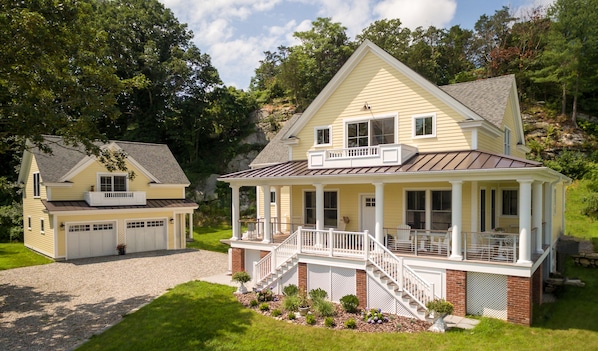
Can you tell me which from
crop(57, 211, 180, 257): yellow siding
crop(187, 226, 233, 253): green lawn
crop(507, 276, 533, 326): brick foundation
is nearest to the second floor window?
crop(57, 211, 180, 257): yellow siding

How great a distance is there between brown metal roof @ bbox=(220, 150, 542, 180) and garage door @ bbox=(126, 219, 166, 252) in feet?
38.9

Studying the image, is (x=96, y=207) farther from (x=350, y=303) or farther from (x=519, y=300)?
(x=519, y=300)

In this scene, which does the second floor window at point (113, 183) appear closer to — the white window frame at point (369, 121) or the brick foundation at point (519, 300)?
the white window frame at point (369, 121)

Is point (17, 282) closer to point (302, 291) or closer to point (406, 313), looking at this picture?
point (302, 291)

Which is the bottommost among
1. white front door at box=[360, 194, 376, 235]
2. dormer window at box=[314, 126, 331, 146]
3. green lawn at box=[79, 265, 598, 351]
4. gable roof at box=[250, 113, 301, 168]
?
green lawn at box=[79, 265, 598, 351]

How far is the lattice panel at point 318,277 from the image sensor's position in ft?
46.1

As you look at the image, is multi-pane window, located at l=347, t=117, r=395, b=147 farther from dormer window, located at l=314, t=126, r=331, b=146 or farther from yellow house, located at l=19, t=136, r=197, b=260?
yellow house, located at l=19, t=136, r=197, b=260

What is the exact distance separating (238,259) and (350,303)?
6.51 metres

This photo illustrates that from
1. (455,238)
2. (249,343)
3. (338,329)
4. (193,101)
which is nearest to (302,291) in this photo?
(338,329)

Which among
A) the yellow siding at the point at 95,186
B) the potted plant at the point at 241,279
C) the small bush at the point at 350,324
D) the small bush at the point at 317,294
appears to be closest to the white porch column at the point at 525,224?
the small bush at the point at 350,324

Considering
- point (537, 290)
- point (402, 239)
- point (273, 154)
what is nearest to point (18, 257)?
point (273, 154)

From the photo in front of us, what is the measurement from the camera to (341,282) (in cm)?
1375

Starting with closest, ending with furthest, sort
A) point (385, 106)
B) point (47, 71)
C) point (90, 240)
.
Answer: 1. point (47, 71)
2. point (385, 106)
3. point (90, 240)

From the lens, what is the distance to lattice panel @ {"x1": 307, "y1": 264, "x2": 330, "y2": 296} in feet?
46.1
